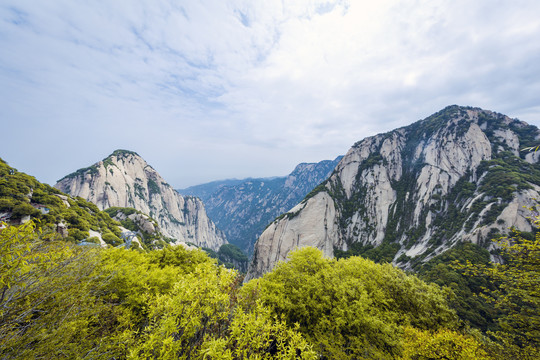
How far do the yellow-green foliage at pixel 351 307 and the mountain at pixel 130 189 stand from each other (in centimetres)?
12715

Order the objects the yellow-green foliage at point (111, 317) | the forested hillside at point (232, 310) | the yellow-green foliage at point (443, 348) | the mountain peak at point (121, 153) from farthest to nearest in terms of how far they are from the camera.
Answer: the mountain peak at point (121, 153)
the yellow-green foliage at point (443, 348)
the forested hillside at point (232, 310)
the yellow-green foliage at point (111, 317)

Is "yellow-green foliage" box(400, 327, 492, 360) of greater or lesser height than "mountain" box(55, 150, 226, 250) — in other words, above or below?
below

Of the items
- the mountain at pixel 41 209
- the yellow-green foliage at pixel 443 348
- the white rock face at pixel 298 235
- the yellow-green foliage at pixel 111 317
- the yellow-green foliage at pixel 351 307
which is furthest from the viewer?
the white rock face at pixel 298 235

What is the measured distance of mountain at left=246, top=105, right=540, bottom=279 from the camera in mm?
71625

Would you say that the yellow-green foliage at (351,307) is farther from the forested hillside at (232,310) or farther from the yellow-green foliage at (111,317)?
the yellow-green foliage at (111,317)

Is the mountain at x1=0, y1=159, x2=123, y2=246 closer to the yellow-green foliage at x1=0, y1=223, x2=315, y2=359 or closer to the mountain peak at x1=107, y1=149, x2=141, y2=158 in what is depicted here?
the yellow-green foliage at x1=0, y1=223, x2=315, y2=359

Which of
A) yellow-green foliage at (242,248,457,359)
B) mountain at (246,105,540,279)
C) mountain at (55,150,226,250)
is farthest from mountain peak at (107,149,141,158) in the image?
yellow-green foliage at (242,248,457,359)

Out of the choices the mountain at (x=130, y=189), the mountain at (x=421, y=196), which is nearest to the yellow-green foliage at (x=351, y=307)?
the mountain at (x=421, y=196)

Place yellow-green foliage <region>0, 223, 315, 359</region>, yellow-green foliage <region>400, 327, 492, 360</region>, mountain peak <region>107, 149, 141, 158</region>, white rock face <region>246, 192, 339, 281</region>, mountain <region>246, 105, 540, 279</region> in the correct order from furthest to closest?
mountain peak <region>107, 149, 141, 158</region> → white rock face <region>246, 192, 339, 281</region> → mountain <region>246, 105, 540, 279</region> → yellow-green foliage <region>400, 327, 492, 360</region> → yellow-green foliage <region>0, 223, 315, 359</region>

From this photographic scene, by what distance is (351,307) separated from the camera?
16.7 m

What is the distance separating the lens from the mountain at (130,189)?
111 m

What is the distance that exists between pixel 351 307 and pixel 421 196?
10862 cm

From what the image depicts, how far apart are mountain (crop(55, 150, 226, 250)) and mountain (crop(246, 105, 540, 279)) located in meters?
91.2

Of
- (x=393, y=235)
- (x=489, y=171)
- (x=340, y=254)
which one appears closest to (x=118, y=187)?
(x=340, y=254)
